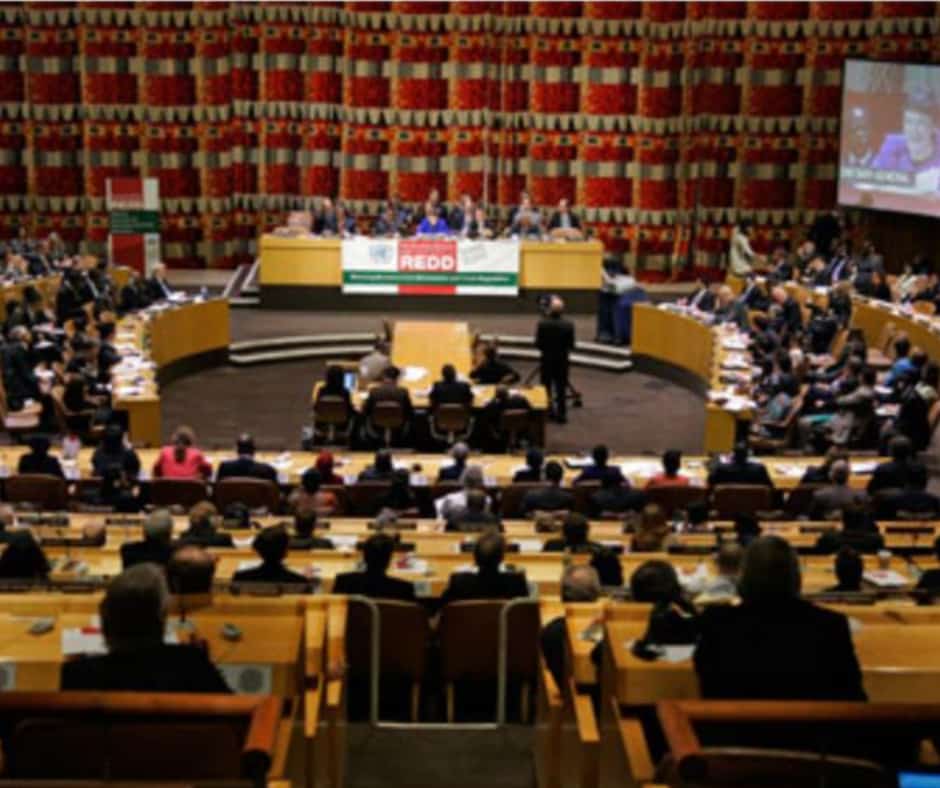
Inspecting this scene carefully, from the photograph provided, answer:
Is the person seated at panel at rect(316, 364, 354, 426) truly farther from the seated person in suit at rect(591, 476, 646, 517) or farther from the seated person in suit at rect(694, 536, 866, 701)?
the seated person in suit at rect(694, 536, 866, 701)

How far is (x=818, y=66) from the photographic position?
2420 cm

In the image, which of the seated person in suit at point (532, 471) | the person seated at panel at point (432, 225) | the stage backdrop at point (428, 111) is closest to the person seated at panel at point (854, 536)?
the seated person in suit at point (532, 471)

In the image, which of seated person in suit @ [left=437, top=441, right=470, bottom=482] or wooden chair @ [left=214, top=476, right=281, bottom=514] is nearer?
wooden chair @ [left=214, top=476, right=281, bottom=514]

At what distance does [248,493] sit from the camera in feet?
34.9

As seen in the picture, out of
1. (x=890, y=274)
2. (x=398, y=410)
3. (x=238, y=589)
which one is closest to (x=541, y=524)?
(x=238, y=589)

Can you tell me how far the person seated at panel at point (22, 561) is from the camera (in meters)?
7.34

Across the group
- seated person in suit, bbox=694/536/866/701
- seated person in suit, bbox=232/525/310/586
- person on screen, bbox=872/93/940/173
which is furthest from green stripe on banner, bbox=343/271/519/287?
seated person in suit, bbox=694/536/866/701

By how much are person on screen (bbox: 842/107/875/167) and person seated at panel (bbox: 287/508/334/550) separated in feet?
52.8

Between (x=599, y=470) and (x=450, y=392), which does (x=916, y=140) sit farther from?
(x=599, y=470)

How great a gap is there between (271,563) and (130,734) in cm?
353

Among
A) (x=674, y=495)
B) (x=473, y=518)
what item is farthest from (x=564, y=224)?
(x=473, y=518)

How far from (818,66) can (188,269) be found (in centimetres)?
1134

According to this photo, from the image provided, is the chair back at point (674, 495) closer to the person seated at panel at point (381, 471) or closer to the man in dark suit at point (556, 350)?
the person seated at panel at point (381, 471)

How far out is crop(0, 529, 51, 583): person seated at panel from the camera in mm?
7344
